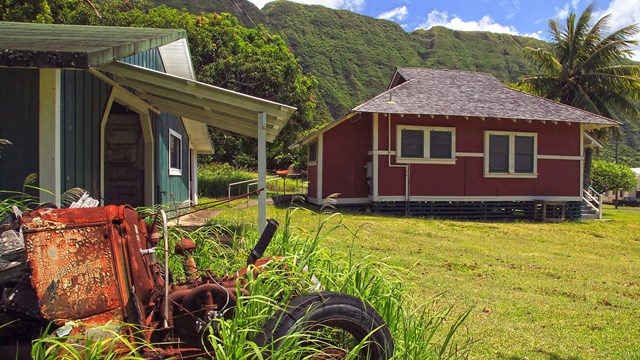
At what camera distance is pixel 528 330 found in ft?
15.4

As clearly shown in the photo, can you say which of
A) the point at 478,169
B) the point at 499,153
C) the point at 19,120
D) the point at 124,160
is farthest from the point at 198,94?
the point at 499,153

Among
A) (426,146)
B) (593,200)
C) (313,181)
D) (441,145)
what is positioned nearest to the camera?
(426,146)

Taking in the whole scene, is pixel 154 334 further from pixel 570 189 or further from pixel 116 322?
pixel 570 189

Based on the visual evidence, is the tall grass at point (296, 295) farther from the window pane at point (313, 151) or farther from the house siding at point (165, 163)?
the window pane at point (313, 151)

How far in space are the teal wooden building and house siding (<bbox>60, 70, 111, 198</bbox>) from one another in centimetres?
1

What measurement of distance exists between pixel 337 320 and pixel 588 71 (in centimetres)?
2706

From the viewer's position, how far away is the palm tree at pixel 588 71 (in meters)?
24.5

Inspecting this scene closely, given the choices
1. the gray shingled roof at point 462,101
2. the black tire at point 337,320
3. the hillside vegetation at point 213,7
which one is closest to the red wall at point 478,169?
the gray shingled roof at point 462,101

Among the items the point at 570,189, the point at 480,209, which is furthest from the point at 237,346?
the point at 570,189

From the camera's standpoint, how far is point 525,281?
6.93 meters

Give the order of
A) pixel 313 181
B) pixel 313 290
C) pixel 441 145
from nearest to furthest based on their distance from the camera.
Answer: pixel 313 290, pixel 441 145, pixel 313 181

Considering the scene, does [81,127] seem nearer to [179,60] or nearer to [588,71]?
[179,60]

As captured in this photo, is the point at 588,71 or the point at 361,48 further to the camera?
the point at 361,48

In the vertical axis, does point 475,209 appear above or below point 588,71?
below
